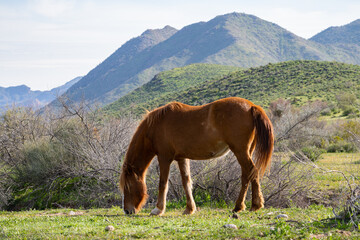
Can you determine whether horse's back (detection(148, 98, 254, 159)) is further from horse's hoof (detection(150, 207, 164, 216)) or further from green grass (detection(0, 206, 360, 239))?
green grass (detection(0, 206, 360, 239))

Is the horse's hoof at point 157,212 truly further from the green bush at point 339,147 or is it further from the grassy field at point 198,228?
the green bush at point 339,147

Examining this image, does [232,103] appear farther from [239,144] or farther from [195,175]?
[195,175]

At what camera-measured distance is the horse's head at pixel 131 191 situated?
6633 mm

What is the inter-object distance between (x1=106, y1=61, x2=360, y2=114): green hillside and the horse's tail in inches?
1172

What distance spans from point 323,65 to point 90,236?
165 feet

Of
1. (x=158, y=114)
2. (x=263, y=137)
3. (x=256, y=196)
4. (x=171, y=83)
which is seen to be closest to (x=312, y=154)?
(x=256, y=196)

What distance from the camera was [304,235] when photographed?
13.6 feet

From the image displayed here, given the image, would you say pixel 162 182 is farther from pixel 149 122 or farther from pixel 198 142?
pixel 149 122

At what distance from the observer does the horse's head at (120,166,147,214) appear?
663cm

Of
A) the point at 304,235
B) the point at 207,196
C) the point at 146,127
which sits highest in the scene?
the point at 146,127

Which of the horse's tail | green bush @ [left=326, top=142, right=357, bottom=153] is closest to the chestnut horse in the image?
the horse's tail

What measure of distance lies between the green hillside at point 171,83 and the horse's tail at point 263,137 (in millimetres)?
64229

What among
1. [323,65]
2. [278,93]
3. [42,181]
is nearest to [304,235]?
[42,181]

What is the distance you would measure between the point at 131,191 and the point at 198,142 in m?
1.64
